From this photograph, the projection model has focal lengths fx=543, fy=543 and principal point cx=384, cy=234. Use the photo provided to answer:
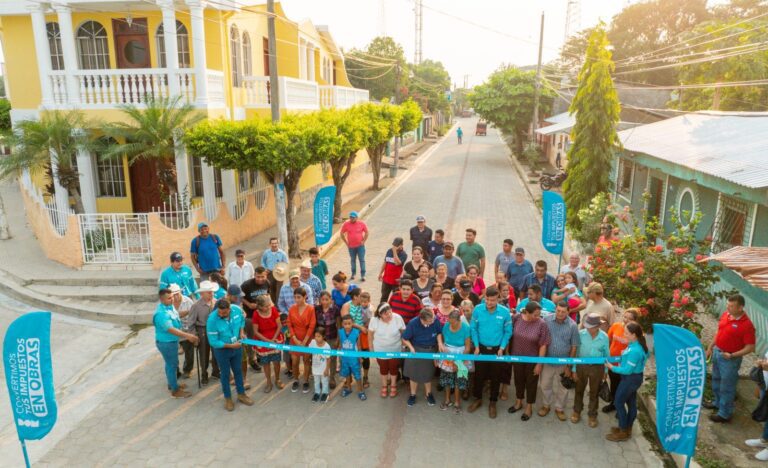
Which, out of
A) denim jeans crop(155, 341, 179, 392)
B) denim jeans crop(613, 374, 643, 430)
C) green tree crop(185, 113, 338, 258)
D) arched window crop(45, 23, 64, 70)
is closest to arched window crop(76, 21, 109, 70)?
arched window crop(45, 23, 64, 70)

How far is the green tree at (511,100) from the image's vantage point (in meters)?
33.9

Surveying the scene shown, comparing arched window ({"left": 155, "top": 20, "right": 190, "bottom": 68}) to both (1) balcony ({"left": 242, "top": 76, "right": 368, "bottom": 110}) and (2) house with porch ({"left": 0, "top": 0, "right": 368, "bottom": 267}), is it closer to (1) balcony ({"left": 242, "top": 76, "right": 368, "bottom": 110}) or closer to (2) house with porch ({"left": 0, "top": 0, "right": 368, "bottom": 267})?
(2) house with porch ({"left": 0, "top": 0, "right": 368, "bottom": 267})

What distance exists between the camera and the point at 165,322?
23.2 feet

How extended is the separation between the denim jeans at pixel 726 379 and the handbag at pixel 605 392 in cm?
124

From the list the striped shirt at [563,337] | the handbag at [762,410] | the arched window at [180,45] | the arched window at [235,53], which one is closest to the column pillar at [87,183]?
the arched window at [180,45]

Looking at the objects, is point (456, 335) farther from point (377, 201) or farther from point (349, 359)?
point (377, 201)

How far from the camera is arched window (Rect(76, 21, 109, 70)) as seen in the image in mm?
15328

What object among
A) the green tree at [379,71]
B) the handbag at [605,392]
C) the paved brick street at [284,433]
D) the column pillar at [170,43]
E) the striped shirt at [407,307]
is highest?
the green tree at [379,71]

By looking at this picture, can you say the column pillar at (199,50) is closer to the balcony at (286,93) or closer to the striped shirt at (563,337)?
the balcony at (286,93)

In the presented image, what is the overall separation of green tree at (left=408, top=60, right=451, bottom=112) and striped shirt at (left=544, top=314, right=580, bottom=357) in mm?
48785

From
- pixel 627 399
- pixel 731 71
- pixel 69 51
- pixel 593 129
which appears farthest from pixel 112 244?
pixel 731 71

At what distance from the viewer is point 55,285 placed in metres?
11.5

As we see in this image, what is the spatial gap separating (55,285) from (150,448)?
677cm

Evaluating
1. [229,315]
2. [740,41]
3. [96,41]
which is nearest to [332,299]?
[229,315]
